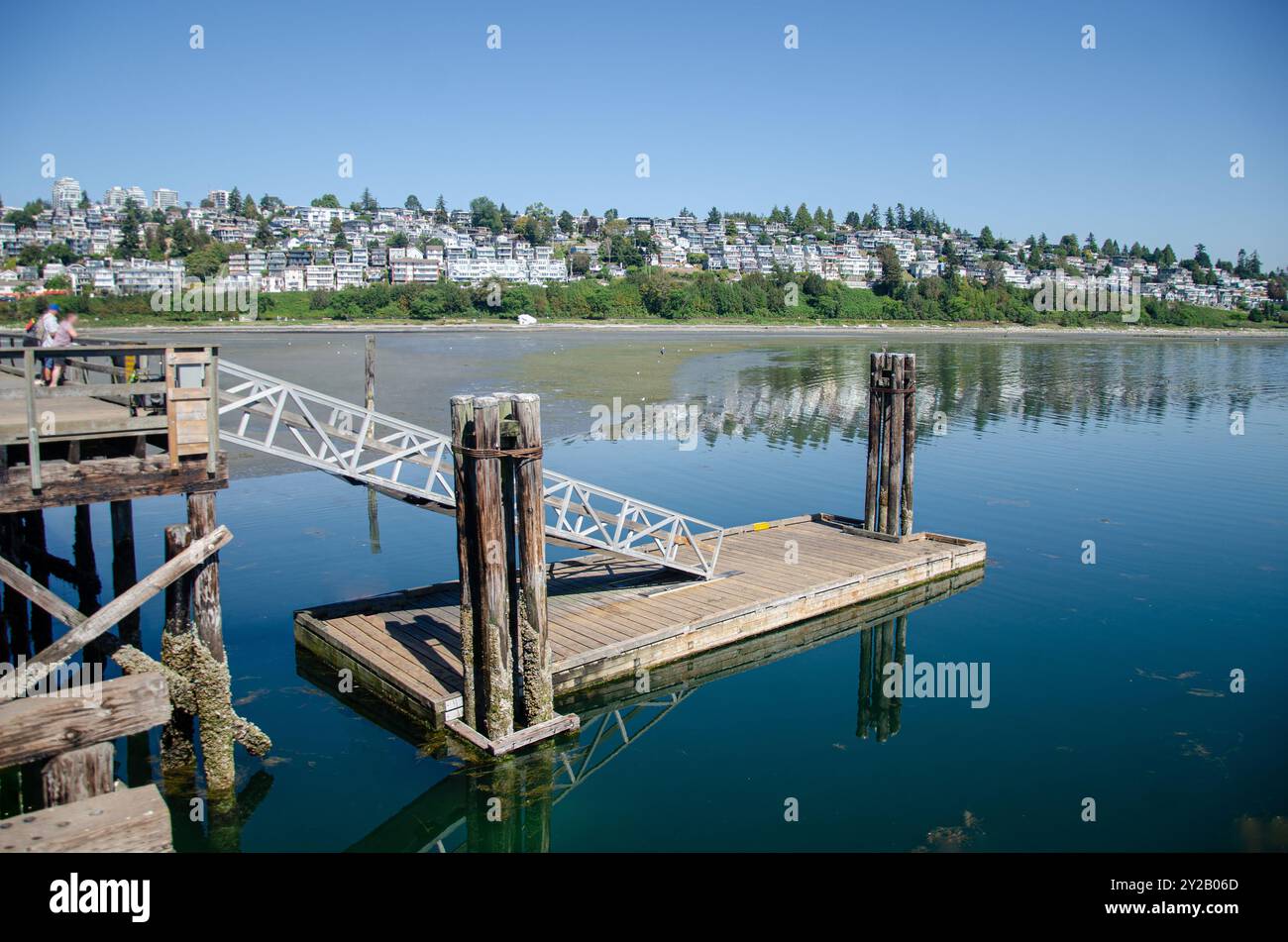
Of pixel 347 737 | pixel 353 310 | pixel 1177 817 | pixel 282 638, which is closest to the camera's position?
pixel 1177 817

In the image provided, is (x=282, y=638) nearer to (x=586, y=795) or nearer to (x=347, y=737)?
(x=347, y=737)

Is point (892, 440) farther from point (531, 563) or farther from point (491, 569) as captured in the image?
point (491, 569)

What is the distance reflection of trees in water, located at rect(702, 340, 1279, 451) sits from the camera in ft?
150

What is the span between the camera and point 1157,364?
8519cm

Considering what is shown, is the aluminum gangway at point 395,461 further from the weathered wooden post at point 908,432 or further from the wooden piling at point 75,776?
the wooden piling at point 75,776

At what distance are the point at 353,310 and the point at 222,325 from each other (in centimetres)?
2263

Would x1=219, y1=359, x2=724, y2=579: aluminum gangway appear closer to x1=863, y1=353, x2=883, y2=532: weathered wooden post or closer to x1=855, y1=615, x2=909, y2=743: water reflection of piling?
x1=855, y1=615, x2=909, y2=743: water reflection of piling

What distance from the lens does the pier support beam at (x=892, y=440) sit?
71.0ft

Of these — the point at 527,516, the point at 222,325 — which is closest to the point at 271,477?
the point at 527,516

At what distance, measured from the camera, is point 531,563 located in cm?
1232

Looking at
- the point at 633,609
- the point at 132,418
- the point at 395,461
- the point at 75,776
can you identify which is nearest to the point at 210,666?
the point at 132,418

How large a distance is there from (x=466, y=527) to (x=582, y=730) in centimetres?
398

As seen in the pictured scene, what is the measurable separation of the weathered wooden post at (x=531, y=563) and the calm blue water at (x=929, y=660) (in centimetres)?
112
